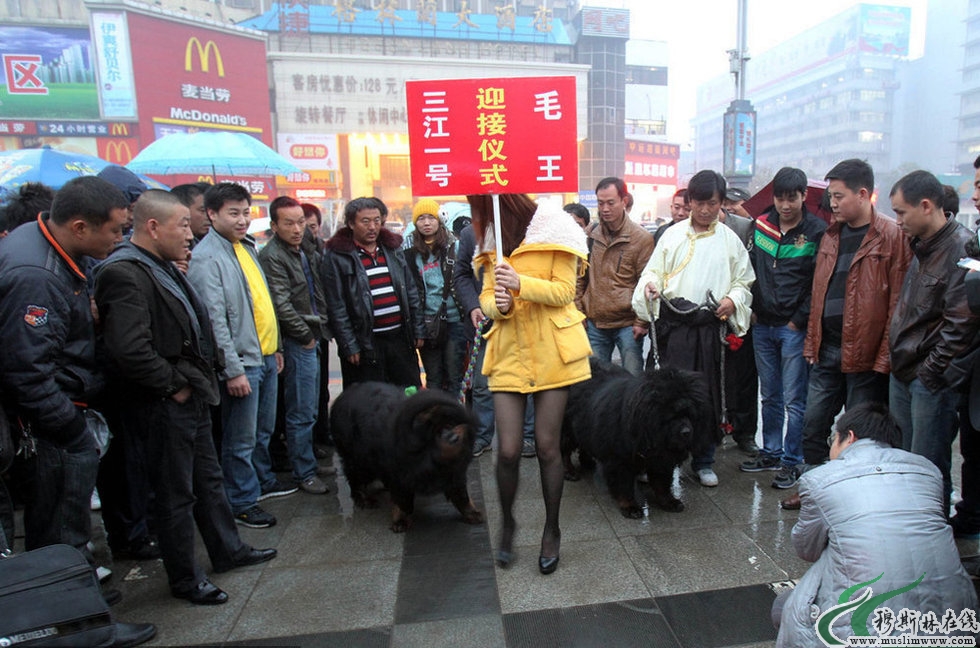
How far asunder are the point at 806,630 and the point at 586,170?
45777 millimetres

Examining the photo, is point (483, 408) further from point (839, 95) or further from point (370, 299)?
point (839, 95)

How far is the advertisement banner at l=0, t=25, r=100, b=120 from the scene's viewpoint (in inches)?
1271

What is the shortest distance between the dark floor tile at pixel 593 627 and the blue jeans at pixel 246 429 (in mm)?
2031

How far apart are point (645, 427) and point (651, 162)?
60.5 m

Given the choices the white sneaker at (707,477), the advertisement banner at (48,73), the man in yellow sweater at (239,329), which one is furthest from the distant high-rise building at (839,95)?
the man in yellow sweater at (239,329)

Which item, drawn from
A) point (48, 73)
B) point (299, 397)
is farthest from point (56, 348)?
point (48, 73)

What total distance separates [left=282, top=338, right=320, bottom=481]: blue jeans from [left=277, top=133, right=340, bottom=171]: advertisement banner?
117 feet

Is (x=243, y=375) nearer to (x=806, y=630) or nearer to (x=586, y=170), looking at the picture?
(x=806, y=630)

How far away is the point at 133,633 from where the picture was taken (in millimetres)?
2682

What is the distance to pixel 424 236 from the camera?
5102 millimetres

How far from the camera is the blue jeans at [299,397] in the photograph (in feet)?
14.0

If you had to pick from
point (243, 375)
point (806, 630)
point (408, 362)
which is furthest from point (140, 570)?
point (806, 630)

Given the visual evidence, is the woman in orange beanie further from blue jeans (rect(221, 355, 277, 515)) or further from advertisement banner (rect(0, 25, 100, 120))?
advertisement banner (rect(0, 25, 100, 120))

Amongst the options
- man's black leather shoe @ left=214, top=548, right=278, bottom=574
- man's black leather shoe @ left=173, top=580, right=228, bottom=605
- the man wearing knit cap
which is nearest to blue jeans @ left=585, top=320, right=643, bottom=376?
man's black leather shoe @ left=214, top=548, right=278, bottom=574
